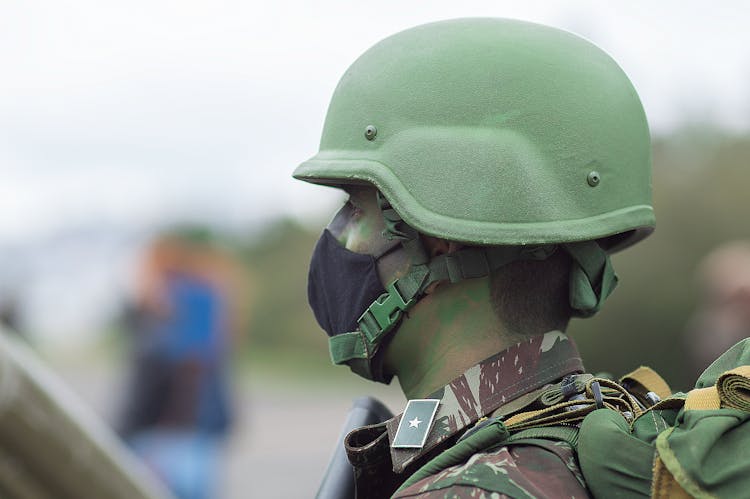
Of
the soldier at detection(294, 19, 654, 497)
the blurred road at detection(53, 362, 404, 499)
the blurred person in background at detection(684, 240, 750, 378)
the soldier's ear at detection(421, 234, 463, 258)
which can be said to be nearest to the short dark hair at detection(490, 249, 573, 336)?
the soldier at detection(294, 19, 654, 497)

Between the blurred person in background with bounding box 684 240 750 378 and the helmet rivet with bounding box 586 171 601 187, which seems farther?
the blurred person in background with bounding box 684 240 750 378

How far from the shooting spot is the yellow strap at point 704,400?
2271 mm

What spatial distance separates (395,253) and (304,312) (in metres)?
28.3

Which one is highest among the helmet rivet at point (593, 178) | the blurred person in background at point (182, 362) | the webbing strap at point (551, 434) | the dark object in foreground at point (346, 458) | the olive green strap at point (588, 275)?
the helmet rivet at point (593, 178)

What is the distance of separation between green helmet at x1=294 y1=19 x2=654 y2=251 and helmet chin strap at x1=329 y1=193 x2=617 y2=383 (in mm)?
89

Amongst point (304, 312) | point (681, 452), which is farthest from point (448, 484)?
point (304, 312)

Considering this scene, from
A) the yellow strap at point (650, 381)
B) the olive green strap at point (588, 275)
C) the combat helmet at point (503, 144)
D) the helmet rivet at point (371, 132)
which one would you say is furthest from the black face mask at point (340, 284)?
the yellow strap at point (650, 381)

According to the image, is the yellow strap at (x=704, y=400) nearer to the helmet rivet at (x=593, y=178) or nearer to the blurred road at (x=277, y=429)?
the helmet rivet at (x=593, y=178)

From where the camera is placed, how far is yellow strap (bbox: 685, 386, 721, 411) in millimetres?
2271

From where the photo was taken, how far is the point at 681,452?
83.5 inches

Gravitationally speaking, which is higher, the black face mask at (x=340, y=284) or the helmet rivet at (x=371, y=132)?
the helmet rivet at (x=371, y=132)

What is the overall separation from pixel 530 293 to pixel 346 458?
721 millimetres

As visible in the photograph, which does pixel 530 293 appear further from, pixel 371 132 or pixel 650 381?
pixel 371 132

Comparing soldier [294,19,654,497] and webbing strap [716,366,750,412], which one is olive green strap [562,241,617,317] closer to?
soldier [294,19,654,497]
